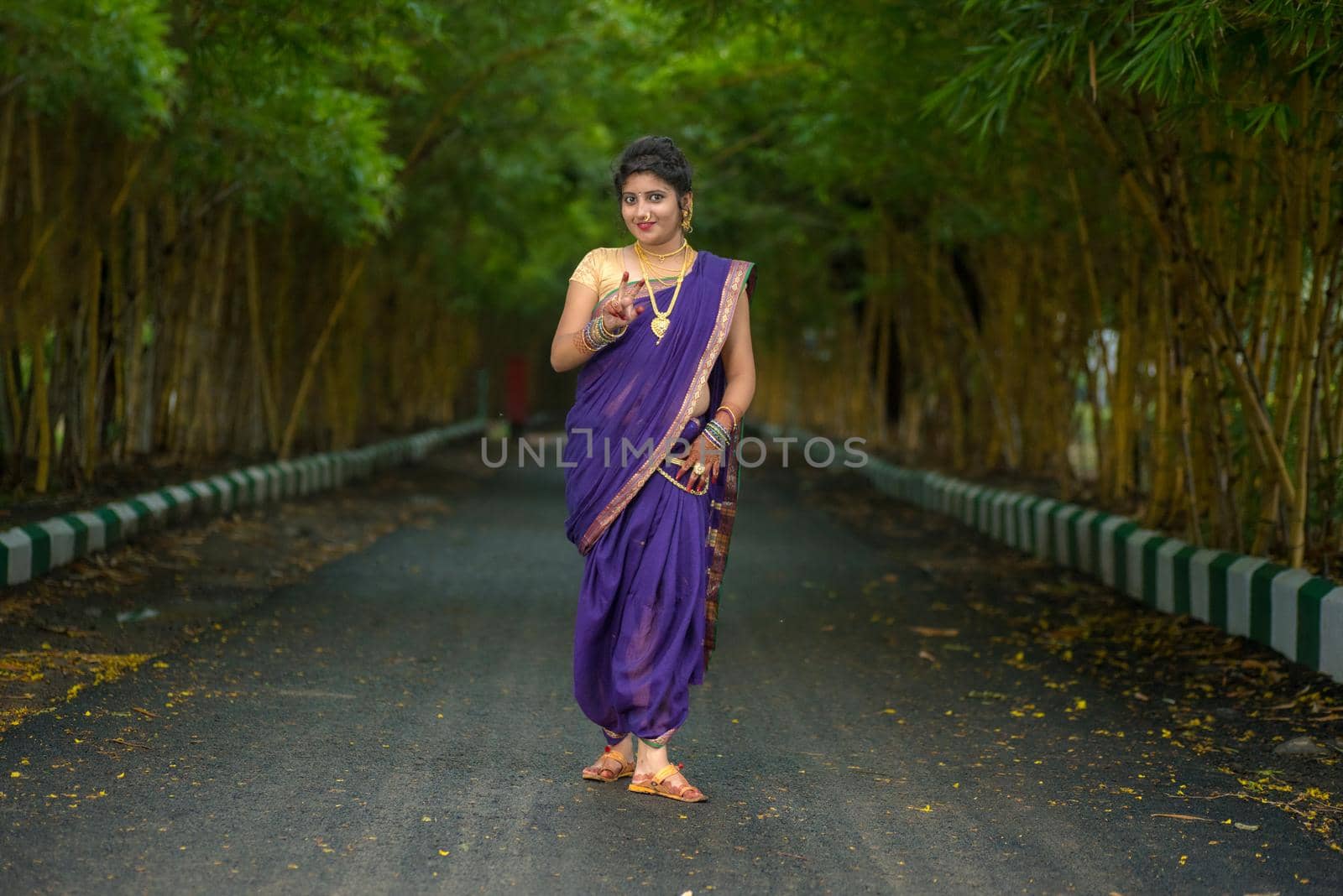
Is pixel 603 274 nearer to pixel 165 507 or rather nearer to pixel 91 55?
pixel 91 55

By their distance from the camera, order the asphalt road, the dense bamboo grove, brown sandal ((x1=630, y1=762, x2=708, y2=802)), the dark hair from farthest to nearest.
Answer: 1. the dense bamboo grove
2. the dark hair
3. brown sandal ((x1=630, y1=762, x2=708, y2=802))
4. the asphalt road

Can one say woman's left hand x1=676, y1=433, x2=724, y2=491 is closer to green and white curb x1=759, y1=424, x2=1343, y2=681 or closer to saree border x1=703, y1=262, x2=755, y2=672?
saree border x1=703, y1=262, x2=755, y2=672

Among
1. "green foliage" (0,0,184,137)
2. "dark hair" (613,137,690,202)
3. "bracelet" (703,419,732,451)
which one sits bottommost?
"bracelet" (703,419,732,451)

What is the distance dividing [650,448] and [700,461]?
13cm

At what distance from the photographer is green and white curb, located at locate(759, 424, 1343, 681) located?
220 inches

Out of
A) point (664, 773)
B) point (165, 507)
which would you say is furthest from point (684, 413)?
point (165, 507)

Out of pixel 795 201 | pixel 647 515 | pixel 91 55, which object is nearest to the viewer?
pixel 647 515

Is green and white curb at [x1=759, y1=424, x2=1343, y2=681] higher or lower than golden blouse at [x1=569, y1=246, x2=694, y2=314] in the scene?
lower

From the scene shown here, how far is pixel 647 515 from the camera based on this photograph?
4.02m

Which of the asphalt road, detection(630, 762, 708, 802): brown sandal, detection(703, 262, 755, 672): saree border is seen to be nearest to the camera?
the asphalt road

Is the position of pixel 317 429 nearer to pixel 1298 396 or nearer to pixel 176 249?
pixel 176 249

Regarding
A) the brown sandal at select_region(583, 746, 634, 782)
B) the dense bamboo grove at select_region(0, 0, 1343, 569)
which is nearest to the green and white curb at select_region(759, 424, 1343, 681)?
the dense bamboo grove at select_region(0, 0, 1343, 569)

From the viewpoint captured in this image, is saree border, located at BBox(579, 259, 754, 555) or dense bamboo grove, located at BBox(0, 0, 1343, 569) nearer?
saree border, located at BBox(579, 259, 754, 555)

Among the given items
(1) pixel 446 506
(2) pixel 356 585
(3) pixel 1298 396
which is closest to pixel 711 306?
(3) pixel 1298 396
